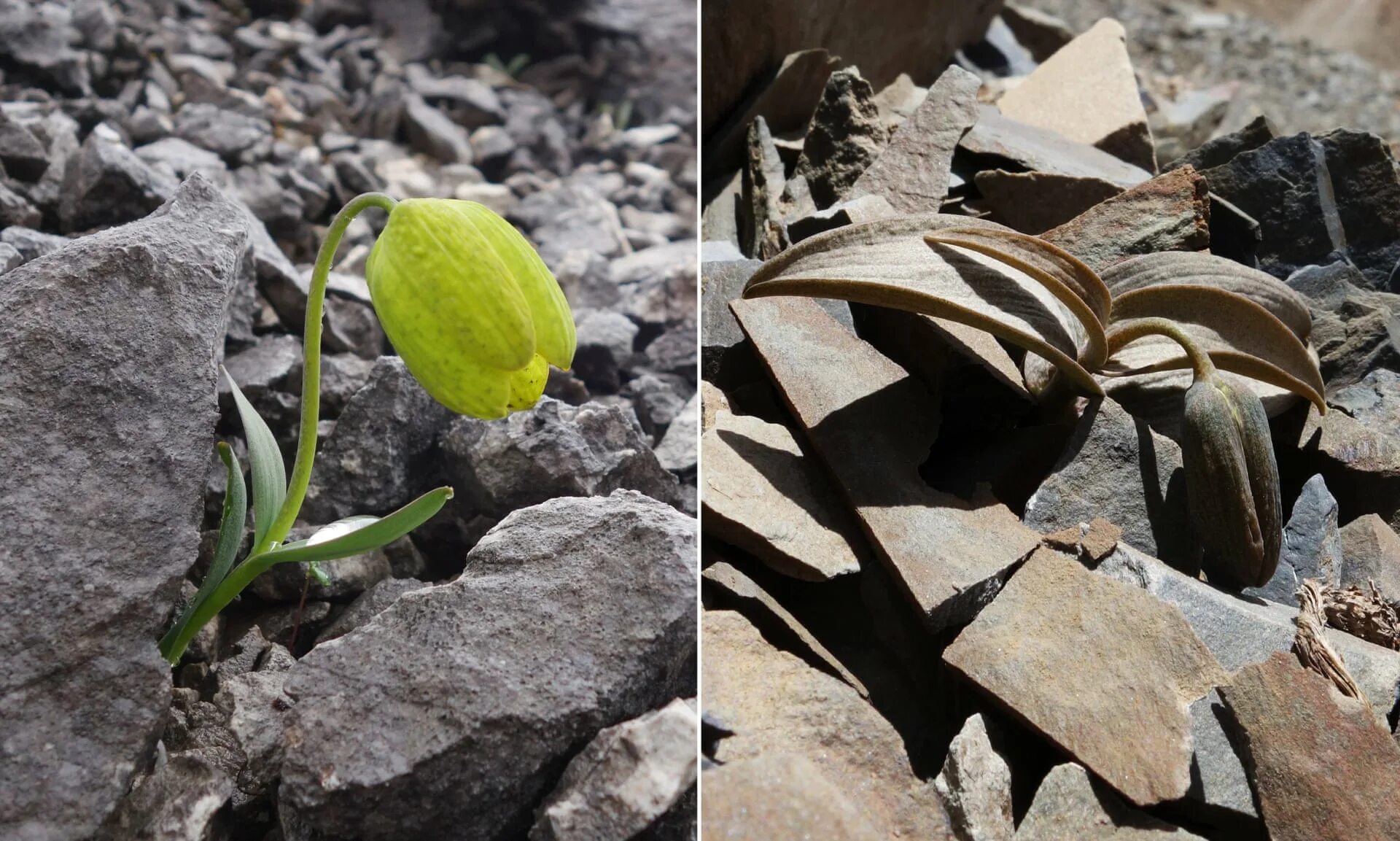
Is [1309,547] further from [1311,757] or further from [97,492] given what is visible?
[97,492]

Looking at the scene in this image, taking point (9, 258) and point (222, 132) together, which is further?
point (222, 132)

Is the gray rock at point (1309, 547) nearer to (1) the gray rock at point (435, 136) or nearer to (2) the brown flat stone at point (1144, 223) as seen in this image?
(2) the brown flat stone at point (1144, 223)

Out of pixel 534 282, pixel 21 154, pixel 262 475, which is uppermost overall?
pixel 534 282

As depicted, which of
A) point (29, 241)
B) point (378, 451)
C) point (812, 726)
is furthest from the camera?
point (29, 241)

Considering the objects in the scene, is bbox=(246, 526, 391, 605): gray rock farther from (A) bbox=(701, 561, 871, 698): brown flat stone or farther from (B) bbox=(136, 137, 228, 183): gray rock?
(B) bbox=(136, 137, 228, 183): gray rock

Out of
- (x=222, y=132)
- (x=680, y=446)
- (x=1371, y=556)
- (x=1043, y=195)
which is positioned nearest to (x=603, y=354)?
(x=680, y=446)

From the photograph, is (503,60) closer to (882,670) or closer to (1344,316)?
(1344,316)
